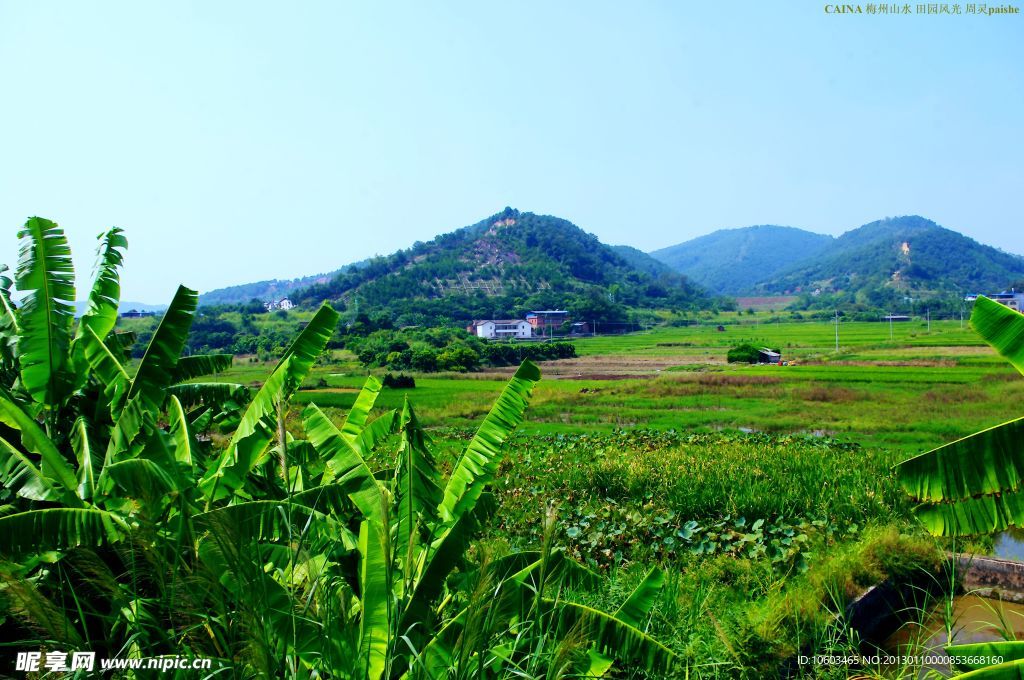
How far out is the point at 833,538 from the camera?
5.67 meters

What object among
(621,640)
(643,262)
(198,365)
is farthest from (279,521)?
(643,262)

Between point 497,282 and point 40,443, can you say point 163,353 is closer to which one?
point 40,443

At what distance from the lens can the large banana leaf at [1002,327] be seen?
2.51 m

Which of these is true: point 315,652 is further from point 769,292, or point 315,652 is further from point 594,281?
point 769,292

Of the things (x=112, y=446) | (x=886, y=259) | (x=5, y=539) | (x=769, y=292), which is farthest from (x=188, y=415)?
(x=769, y=292)

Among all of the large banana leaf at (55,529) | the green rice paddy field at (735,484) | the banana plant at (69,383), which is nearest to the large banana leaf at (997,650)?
the green rice paddy field at (735,484)

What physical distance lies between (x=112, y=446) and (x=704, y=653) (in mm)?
3119

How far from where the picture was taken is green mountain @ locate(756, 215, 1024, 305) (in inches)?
2682

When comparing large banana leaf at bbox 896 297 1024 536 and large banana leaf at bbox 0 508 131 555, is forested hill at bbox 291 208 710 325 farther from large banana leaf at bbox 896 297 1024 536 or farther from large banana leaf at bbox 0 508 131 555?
large banana leaf at bbox 896 297 1024 536

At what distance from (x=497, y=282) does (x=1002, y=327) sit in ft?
167

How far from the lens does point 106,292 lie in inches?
173

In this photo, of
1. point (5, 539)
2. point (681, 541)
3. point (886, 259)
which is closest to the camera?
point (5, 539)

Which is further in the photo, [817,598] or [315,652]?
[817,598]

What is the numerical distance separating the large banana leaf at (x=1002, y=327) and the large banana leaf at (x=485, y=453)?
1788mm
